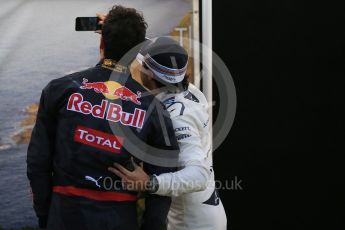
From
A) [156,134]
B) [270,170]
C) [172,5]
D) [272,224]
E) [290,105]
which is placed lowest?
[272,224]

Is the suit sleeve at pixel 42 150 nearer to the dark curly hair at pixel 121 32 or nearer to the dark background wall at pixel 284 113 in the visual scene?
the dark curly hair at pixel 121 32

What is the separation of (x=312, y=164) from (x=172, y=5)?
4.30 ft

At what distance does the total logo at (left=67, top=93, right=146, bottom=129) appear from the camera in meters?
1.94

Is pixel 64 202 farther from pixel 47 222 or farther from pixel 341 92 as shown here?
pixel 341 92

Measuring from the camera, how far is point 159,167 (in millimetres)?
2047

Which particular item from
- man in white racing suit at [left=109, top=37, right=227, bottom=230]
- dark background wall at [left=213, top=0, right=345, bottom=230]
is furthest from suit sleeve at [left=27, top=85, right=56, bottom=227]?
dark background wall at [left=213, top=0, right=345, bottom=230]

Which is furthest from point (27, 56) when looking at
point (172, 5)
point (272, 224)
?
point (272, 224)

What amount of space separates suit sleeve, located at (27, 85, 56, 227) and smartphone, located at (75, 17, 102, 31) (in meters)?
0.64

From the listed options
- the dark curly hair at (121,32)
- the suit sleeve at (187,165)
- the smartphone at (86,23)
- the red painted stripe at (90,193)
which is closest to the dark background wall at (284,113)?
the smartphone at (86,23)

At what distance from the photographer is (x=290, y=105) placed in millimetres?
3344

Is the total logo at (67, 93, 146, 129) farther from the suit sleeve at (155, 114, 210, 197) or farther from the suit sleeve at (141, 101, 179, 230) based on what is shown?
the suit sleeve at (155, 114, 210, 197)

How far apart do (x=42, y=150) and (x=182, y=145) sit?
1.73 feet

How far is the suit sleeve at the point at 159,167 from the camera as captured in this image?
2012mm

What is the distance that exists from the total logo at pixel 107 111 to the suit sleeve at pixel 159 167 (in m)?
0.06
